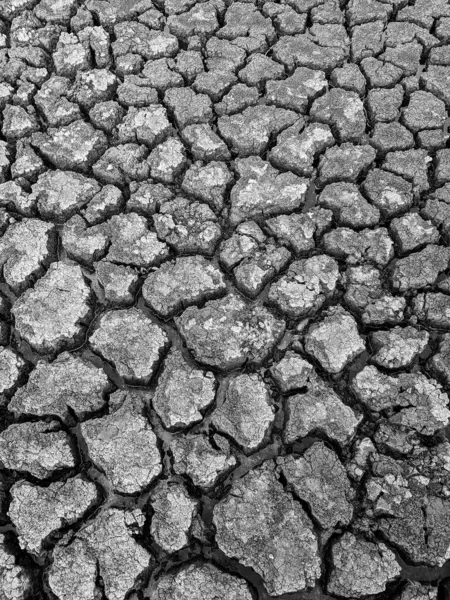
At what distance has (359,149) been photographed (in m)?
2.35

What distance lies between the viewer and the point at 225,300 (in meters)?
2.01

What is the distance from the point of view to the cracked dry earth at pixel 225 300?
1.63 metres

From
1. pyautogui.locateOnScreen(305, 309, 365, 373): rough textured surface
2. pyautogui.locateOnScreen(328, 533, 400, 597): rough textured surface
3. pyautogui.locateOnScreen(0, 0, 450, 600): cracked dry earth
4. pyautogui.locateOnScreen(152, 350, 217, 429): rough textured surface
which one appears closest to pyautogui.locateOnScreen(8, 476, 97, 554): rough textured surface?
pyautogui.locateOnScreen(0, 0, 450, 600): cracked dry earth

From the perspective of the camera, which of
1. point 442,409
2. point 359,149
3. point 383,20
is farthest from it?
point 383,20

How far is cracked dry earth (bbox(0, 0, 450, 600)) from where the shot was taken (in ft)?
5.36

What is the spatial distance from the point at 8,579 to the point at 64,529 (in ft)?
0.69

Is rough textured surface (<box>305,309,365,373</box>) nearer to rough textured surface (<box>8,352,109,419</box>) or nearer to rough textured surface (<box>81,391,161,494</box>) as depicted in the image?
rough textured surface (<box>81,391,161,494</box>)

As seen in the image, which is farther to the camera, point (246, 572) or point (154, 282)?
point (154, 282)

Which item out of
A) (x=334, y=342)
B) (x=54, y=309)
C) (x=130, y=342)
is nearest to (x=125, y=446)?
(x=130, y=342)

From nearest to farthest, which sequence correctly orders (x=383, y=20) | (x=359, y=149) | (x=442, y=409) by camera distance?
(x=442, y=409) < (x=359, y=149) < (x=383, y=20)

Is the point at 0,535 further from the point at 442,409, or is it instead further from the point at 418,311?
the point at 418,311

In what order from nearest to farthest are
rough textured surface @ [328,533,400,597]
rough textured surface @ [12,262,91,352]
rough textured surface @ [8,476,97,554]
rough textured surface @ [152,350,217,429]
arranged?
rough textured surface @ [328,533,400,597] < rough textured surface @ [8,476,97,554] < rough textured surface @ [152,350,217,429] < rough textured surface @ [12,262,91,352]

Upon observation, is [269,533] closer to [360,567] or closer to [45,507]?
[360,567]

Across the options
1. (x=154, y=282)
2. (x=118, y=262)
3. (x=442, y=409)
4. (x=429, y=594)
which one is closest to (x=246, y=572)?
(x=429, y=594)
